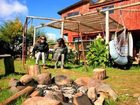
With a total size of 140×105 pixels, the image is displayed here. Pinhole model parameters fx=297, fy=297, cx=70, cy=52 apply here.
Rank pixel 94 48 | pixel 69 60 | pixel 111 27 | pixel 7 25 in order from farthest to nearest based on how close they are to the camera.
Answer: pixel 7 25, pixel 111 27, pixel 69 60, pixel 94 48

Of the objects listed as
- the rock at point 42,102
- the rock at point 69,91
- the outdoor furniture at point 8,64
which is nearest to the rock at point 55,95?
the rock at point 69,91

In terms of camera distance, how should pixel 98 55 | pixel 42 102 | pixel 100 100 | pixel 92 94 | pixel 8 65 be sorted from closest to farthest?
pixel 42 102
pixel 100 100
pixel 92 94
pixel 8 65
pixel 98 55

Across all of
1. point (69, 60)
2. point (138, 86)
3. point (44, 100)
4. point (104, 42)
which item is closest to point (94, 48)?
point (104, 42)

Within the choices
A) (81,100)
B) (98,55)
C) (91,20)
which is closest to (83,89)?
(81,100)

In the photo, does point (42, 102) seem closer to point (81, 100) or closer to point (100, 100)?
point (81, 100)

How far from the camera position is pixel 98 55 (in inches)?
583

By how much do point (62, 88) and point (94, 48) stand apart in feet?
23.9

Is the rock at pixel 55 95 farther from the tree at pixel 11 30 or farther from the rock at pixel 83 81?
the tree at pixel 11 30

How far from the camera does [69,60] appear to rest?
1867 centimetres

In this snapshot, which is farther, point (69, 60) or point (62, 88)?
point (69, 60)

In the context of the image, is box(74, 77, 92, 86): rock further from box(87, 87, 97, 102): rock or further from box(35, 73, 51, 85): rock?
box(87, 87, 97, 102): rock

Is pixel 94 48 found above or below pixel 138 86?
above

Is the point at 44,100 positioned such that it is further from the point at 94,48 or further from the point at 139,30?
the point at 139,30

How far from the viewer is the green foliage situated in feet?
47.8
